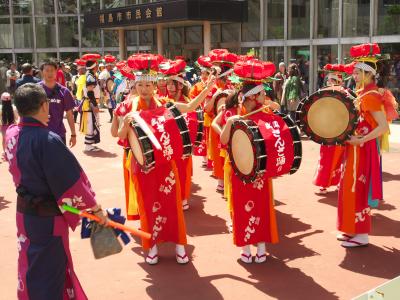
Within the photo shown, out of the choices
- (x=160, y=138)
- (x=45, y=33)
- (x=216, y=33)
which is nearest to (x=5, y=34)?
(x=45, y=33)

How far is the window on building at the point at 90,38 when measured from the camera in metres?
25.6

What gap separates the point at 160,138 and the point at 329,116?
1676 mm

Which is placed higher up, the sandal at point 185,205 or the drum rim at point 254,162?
the drum rim at point 254,162

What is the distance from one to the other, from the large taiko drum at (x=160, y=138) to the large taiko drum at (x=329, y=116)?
1.29 metres

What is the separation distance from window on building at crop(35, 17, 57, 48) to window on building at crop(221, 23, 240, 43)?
10.7m

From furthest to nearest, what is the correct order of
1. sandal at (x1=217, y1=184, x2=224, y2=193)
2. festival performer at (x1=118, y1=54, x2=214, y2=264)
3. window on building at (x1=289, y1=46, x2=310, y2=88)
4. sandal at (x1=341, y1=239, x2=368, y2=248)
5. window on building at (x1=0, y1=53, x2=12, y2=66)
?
1. window on building at (x1=0, y1=53, x2=12, y2=66)
2. window on building at (x1=289, y1=46, x2=310, y2=88)
3. sandal at (x1=217, y1=184, x2=224, y2=193)
4. sandal at (x1=341, y1=239, x2=368, y2=248)
5. festival performer at (x1=118, y1=54, x2=214, y2=264)

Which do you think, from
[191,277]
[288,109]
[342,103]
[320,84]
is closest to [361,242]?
[342,103]

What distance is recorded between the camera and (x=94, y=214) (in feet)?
10.3

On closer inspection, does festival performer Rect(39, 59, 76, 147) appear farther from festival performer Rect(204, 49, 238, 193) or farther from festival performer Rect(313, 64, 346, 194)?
festival performer Rect(313, 64, 346, 194)

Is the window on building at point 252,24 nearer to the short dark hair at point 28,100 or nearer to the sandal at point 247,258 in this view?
the sandal at point 247,258

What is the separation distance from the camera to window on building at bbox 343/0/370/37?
14602 mm

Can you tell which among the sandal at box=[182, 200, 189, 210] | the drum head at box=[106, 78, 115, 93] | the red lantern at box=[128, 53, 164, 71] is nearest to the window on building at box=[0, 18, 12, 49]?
the drum head at box=[106, 78, 115, 93]

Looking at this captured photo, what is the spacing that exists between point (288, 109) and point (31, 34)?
1900 centimetres

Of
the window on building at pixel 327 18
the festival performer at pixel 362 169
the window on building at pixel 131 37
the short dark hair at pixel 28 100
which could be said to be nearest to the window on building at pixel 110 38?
the window on building at pixel 131 37
